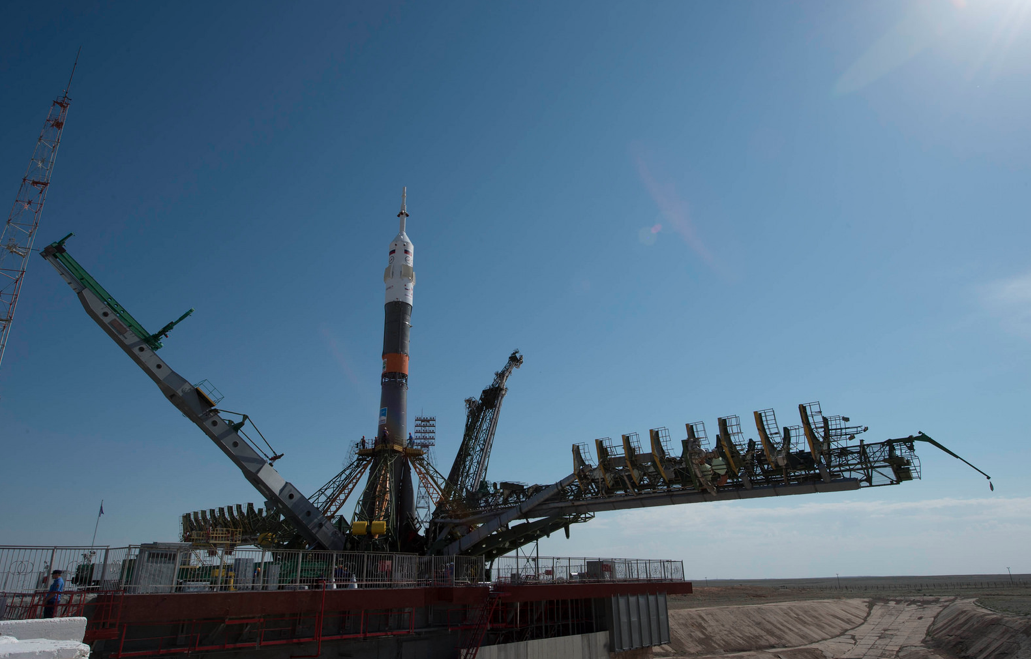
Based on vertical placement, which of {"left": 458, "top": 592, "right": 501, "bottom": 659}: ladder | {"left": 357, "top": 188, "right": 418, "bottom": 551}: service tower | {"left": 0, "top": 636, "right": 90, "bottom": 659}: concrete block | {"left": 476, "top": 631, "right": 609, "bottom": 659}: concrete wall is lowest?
{"left": 476, "top": 631, "right": 609, "bottom": 659}: concrete wall

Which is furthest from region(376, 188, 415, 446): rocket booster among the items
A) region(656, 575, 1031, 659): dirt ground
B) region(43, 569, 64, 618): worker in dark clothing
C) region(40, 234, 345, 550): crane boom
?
region(656, 575, 1031, 659): dirt ground

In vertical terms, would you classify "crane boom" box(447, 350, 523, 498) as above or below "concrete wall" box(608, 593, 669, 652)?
above

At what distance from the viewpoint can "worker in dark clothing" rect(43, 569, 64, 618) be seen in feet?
57.1

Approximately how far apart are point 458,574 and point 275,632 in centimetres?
934

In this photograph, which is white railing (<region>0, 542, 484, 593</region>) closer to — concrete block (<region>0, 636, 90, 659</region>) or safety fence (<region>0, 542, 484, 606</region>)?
safety fence (<region>0, 542, 484, 606</region>)

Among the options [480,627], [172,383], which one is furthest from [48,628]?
[172,383]

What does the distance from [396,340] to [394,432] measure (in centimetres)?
662

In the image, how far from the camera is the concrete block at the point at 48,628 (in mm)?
7695

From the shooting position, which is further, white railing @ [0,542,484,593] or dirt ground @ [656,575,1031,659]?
dirt ground @ [656,575,1031,659]

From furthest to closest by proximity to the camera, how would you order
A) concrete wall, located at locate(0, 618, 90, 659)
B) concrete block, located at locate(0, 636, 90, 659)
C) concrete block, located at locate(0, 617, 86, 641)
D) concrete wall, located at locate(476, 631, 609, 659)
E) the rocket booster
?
the rocket booster → concrete wall, located at locate(476, 631, 609, 659) → concrete block, located at locate(0, 617, 86, 641) → concrete wall, located at locate(0, 618, 90, 659) → concrete block, located at locate(0, 636, 90, 659)

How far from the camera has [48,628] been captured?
790cm

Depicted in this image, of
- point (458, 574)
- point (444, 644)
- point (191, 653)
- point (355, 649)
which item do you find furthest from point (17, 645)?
point (458, 574)

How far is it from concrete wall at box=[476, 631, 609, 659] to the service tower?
37.4ft

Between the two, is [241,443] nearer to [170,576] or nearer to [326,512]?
[326,512]
